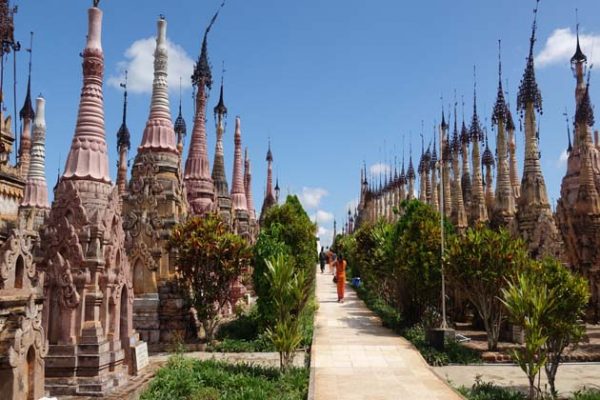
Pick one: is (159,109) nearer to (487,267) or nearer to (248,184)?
(487,267)

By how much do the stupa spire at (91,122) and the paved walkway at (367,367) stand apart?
21.2 ft

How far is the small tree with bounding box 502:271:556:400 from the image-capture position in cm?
927

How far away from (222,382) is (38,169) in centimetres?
1513

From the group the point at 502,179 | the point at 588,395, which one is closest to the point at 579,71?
the point at 502,179

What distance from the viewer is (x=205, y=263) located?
1602 centimetres

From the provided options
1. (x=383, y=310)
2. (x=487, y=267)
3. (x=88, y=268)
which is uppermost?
(x=88, y=268)

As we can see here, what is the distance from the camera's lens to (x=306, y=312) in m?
19.7

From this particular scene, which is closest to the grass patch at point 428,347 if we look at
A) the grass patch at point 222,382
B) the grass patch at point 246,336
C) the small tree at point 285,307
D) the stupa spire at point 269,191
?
the grass patch at point 246,336

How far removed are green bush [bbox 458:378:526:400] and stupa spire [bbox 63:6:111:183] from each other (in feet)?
28.1

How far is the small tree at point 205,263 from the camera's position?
15.9m

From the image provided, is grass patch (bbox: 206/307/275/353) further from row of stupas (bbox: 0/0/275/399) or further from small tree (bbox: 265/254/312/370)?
small tree (bbox: 265/254/312/370)

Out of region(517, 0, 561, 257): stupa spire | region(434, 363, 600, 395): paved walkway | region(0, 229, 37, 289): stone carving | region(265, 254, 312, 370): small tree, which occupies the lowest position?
region(434, 363, 600, 395): paved walkway

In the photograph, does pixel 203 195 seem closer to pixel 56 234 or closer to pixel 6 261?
pixel 56 234

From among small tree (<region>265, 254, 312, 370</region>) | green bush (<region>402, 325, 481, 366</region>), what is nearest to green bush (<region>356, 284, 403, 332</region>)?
green bush (<region>402, 325, 481, 366</region>)
